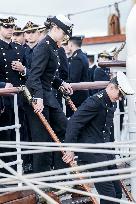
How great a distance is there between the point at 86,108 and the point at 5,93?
74 cm

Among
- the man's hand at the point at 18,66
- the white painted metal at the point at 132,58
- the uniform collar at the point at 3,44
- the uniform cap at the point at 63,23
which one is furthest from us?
the uniform collar at the point at 3,44

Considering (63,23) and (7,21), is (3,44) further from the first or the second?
(63,23)

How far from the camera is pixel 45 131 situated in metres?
5.09

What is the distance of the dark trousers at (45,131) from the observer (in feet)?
16.6

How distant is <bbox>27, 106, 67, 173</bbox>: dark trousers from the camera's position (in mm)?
5070

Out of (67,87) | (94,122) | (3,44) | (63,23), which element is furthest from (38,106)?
(3,44)

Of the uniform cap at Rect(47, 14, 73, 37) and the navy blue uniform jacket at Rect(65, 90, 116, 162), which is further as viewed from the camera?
the uniform cap at Rect(47, 14, 73, 37)

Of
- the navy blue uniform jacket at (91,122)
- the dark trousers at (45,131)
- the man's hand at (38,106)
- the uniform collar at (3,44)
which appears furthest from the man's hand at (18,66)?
the navy blue uniform jacket at (91,122)

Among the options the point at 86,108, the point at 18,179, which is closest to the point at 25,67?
the point at 86,108

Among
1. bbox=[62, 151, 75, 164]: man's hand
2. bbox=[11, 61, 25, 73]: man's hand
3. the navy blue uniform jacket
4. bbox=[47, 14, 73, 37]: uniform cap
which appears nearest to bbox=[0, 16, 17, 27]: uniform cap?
bbox=[11, 61, 25, 73]: man's hand

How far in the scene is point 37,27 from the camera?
6.38m

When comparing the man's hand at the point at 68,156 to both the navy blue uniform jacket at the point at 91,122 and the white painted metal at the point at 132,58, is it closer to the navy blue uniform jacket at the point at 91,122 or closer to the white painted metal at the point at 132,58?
the navy blue uniform jacket at the point at 91,122

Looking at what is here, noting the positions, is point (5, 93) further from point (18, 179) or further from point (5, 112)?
point (18, 179)

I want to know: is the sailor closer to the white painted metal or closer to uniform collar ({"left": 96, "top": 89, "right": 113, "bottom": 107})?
uniform collar ({"left": 96, "top": 89, "right": 113, "bottom": 107})
